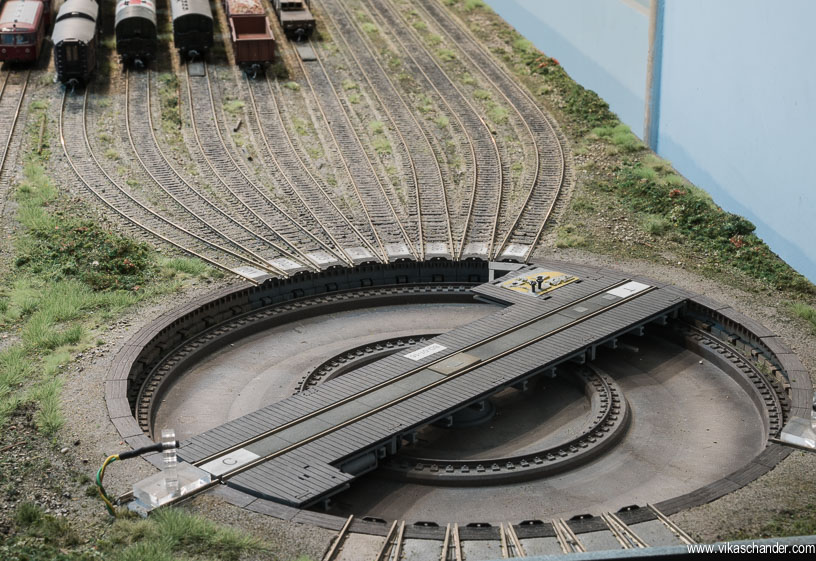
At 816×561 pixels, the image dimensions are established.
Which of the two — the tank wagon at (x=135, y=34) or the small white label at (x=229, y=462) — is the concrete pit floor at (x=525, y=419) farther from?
the tank wagon at (x=135, y=34)

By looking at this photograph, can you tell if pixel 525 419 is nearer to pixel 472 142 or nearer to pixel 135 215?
pixel 135 215

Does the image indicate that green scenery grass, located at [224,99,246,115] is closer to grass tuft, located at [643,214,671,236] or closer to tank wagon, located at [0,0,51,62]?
tank wagon, located at [0,0,51,62]

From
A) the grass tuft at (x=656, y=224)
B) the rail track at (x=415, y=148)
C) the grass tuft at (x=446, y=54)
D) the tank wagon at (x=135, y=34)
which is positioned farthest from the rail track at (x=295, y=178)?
the grass tuft at (x=656, y=224)

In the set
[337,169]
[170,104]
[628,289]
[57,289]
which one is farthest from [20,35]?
[628,289]

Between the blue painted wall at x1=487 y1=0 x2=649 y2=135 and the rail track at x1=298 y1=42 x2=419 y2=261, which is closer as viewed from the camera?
the rail track at x1=298 y1=42 x2=419 y2=261

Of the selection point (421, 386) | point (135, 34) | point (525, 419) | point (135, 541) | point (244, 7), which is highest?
point (244, 7)

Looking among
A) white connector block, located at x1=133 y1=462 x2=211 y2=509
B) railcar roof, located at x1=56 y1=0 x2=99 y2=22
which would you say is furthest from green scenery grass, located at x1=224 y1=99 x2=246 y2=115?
white connector block, located at x1=133 y1=462 x2=211 y2=509
